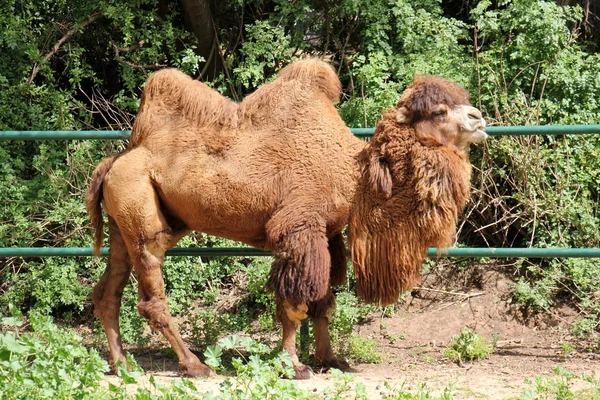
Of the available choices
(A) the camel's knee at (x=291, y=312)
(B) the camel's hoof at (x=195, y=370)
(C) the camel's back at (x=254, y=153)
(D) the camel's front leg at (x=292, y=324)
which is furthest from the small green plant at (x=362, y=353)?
(C) the camel's back at (x=254, y=153)

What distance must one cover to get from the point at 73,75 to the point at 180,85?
4188mm

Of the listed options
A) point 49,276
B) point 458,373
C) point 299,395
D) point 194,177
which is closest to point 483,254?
point 458,373

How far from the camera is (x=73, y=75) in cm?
970

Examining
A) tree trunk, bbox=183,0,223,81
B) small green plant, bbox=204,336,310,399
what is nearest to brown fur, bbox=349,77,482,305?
small green plant, bbox=204,336,310,399

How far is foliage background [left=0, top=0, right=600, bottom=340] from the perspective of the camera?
8008 mm

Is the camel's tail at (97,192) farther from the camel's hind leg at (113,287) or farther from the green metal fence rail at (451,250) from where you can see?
the green metal fence rail at (451,250)

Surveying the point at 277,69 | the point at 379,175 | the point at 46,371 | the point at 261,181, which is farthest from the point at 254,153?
the point at 277,69

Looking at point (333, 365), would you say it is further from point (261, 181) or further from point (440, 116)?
point (440, 116)

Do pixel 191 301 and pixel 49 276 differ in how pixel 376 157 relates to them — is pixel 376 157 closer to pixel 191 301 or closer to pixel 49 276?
pixel 191 301

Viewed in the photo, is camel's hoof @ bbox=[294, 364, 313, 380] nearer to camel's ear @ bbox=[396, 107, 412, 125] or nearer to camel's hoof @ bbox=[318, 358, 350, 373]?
camel's hoof @ bbox=[318, 358, 350, 373]

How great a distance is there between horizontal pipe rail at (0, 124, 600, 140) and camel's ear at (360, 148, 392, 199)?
556 millimetres

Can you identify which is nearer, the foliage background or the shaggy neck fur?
the shaggy neck fur

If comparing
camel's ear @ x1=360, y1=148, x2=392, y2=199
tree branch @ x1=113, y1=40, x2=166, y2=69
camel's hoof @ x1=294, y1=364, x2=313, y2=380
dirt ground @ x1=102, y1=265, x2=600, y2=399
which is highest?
tree branch @ x1=113, y1=40, x2=166, y2=69

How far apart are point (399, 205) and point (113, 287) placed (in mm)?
2049
